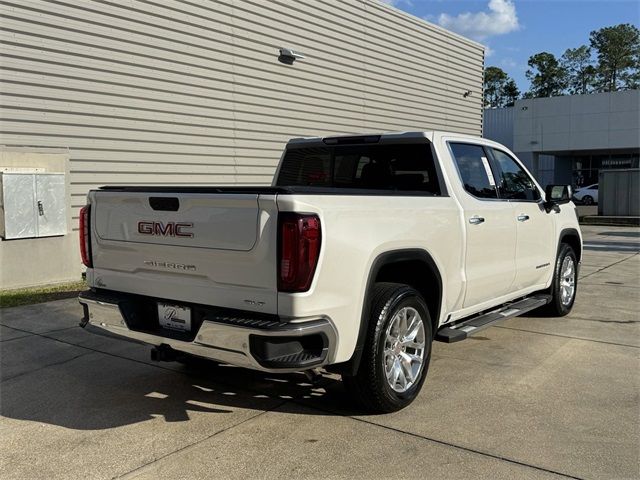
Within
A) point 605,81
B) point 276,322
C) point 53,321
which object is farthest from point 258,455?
point 605,81

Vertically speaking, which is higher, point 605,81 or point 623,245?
point 605,81

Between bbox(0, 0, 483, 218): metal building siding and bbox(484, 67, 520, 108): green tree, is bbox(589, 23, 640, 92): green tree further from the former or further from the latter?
bbox(0, 0, 483, 218): metal building siding

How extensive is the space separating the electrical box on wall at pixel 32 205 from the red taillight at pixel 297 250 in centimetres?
624

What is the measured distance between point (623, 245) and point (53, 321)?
43.2ft

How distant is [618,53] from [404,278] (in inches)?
3659

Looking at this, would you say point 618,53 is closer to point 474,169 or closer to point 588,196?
point 588,196

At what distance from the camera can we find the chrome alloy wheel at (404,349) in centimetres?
400

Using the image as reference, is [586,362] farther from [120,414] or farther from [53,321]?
[53,321]

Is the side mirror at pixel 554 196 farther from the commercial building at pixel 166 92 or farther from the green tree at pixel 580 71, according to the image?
the green tree at pixel 580 71

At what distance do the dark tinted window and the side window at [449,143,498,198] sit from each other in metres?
0.33

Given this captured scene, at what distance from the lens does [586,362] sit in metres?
5.14

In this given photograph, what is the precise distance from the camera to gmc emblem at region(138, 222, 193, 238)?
11.9ft

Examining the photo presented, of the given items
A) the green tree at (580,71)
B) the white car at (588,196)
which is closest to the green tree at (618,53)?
the green tree at (580,71)

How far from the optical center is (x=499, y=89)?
100562 mm
